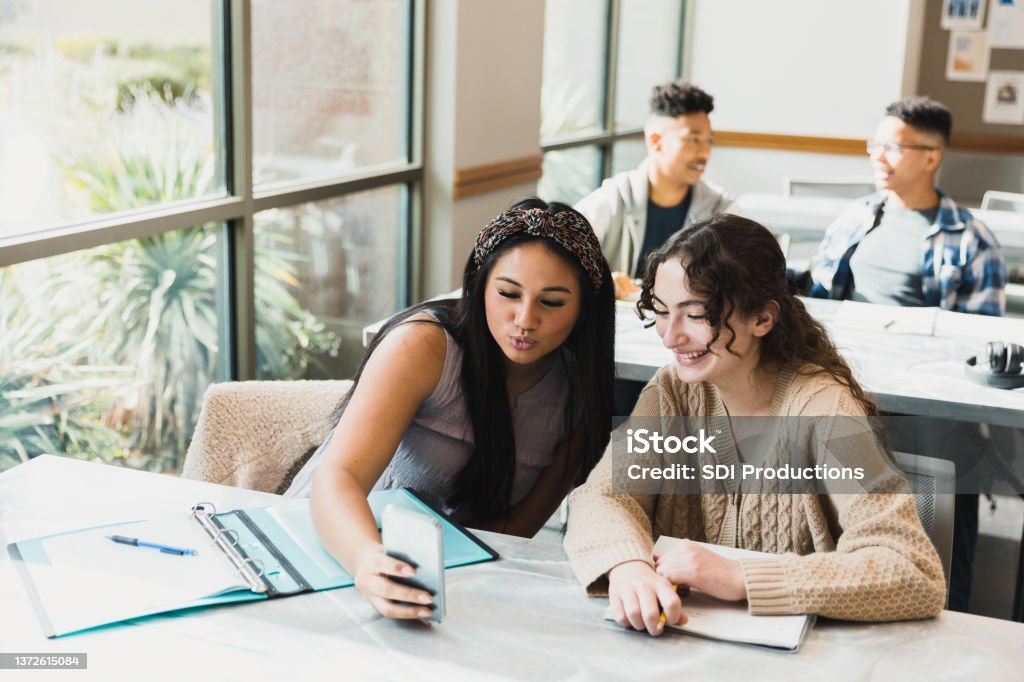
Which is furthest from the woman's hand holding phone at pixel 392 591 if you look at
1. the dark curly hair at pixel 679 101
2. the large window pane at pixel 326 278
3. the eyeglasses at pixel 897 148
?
the dark curly hair at pixel 679 101

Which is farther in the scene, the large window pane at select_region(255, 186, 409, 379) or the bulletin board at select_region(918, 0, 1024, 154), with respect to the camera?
the bulletin board at select_region(918, 0, 1024, 154)

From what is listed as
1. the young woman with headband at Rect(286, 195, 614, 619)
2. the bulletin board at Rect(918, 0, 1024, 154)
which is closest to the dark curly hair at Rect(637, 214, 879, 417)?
the young woman with headband at Rect(286, 195, 614, 619)

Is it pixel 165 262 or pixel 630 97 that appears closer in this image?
pixel 165 262

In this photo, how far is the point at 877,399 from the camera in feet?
7.53

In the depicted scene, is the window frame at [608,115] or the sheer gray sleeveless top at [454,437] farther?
the window frame at [608,115]

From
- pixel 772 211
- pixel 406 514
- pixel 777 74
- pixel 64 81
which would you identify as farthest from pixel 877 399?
pixel 777 74

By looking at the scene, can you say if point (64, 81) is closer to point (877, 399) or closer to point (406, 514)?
point (406, 514)

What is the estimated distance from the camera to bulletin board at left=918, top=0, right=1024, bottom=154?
22.6 feet

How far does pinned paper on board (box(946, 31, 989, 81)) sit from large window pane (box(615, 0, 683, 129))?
176 cm

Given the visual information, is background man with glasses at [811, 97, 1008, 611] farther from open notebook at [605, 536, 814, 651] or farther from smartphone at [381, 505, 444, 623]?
smartphone at [381, 505, 444, 623]

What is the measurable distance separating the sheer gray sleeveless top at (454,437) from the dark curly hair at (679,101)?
1.99 m

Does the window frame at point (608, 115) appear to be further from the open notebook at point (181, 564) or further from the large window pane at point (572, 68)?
the open notebook at point (181, 564)

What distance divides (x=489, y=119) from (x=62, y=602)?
3.24 meters

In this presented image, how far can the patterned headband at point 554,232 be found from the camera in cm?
174
